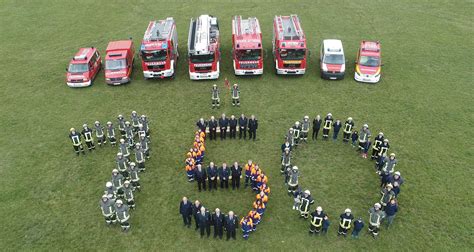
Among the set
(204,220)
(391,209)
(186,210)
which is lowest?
(391,209)

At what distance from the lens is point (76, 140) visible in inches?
792

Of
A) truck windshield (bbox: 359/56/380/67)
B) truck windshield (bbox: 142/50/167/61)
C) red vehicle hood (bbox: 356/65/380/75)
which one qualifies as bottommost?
red vehicle hood (bbox: 356/65/380/75)

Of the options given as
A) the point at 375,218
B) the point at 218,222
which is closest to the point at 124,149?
the point at 218,222

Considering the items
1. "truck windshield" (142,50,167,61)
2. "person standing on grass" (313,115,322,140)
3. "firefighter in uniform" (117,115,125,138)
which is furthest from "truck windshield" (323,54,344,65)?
"firefighter in uniform" (117,115,125,138)

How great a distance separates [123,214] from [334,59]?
17742mm

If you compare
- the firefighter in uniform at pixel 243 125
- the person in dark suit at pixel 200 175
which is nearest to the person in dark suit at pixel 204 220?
the person in dark suit at pixel 200 175

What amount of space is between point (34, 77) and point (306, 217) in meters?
21.9

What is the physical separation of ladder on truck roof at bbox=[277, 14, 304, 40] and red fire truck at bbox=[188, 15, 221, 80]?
471cm

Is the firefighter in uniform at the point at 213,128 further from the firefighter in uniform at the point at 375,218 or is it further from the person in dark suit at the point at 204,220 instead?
the firefighter in uniform at the point at 375,218

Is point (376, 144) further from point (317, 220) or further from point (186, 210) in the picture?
point (186, 210)

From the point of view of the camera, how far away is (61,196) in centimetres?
1822

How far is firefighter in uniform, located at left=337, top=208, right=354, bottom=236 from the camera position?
15.4m

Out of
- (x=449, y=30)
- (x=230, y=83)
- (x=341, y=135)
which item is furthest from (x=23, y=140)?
(x=449, y=30)

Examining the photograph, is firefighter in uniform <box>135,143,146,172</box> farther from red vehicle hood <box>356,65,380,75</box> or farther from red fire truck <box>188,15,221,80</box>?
red vehicle hood <box>356,65,380,75</box>
